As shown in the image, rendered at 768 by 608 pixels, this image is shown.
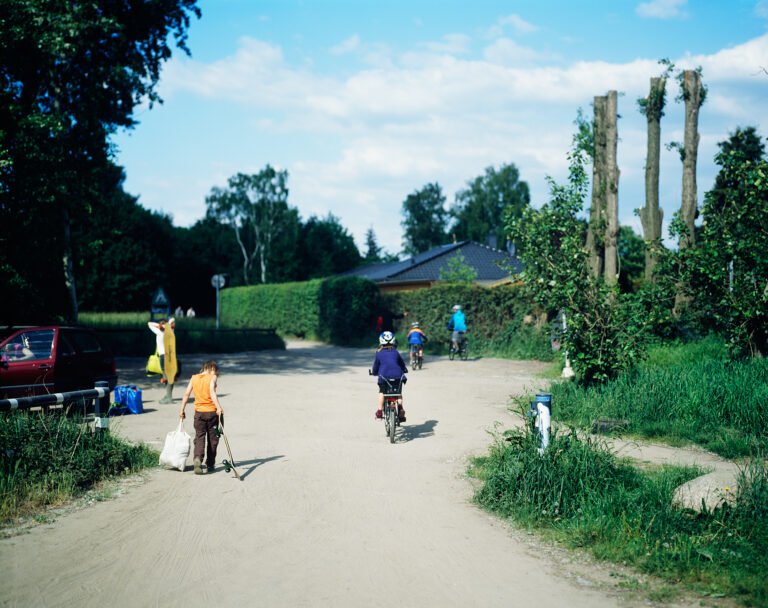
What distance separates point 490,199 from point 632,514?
71932 millimetres

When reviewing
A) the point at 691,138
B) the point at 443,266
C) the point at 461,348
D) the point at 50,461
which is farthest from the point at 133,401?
the point at 443,266

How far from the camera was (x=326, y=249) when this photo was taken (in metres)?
82.2

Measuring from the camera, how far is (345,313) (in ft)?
122

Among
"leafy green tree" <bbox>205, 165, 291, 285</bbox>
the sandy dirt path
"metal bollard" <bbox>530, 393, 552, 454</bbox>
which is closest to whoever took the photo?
Answer: the sandy dirt path

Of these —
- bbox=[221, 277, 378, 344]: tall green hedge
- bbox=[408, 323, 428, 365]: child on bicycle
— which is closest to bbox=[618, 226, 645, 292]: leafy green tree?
bbox=[408, 323, 428, 365]: child on bicycle

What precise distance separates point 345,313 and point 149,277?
80.4 feet

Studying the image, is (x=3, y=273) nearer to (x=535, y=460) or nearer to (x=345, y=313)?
(x=535, y=460)

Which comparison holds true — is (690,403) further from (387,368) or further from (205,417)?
(205,417)

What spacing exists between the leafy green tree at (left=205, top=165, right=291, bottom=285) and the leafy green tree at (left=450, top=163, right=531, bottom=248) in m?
19.1

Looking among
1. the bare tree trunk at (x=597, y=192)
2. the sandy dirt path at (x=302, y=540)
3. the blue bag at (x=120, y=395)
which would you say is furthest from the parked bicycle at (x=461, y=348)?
the blue bag at (x=120, y=395)

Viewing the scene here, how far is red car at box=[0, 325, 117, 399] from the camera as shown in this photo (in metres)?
12.3

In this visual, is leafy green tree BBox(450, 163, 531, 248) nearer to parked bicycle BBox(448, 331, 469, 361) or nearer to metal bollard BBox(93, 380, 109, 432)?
parked bicycle BBox(448, 331, 469, 361)

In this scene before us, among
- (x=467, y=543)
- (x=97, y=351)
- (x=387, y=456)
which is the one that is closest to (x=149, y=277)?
(x=97, y=351)

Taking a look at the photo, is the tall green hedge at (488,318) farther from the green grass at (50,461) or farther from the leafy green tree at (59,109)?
the green grass at (50,461)
